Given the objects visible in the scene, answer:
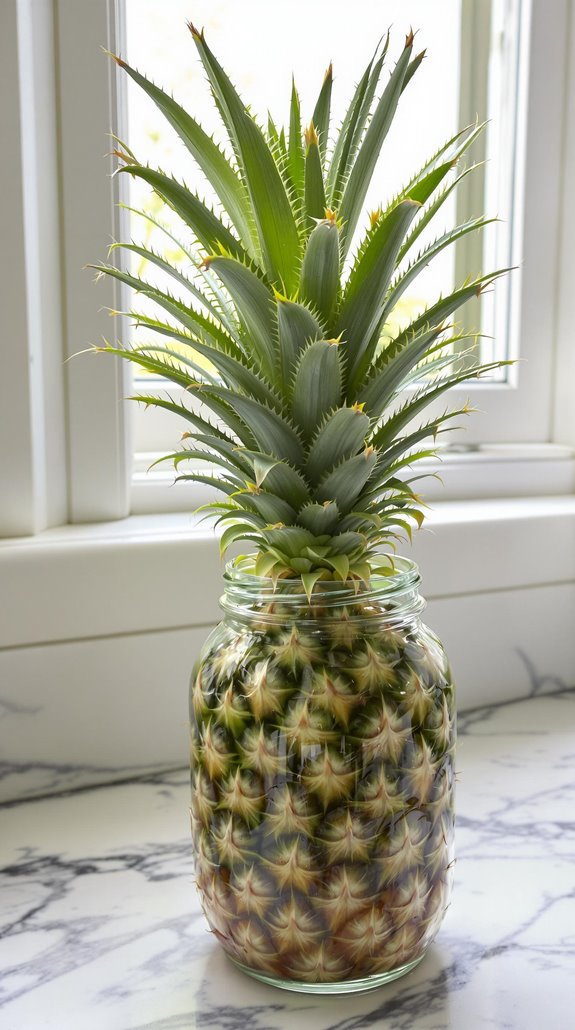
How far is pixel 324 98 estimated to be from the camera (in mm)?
558

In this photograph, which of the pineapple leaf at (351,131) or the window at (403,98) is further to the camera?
the window at (403,98)

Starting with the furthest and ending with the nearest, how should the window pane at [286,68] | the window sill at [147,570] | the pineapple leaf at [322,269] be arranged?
the window pane at [286,68]
the window sill at [147,570]
the pineapple leaf at [322,269]

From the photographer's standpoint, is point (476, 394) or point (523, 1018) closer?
point (523, 1018)

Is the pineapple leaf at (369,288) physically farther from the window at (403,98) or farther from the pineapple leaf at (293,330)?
the window at (403,98)

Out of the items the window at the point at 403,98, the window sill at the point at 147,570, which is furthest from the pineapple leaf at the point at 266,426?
the window at the point at 403,98

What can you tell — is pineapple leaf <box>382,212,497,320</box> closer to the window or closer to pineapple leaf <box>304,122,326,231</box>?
pineapple leaf <box>304,122,326,231</box>

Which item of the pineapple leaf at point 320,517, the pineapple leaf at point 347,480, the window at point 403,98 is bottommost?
the pineapple leaf at point 320,517

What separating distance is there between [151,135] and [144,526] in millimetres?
458

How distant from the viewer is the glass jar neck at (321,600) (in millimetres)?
523

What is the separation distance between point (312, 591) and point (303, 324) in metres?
0.15

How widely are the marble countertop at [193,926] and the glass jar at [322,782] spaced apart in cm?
3

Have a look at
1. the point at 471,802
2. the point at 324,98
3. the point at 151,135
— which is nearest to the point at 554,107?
the point at 151,135

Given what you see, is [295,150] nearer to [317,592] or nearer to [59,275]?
[317,592]

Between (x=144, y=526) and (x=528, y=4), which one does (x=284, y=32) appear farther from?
(x=144, y=526)
